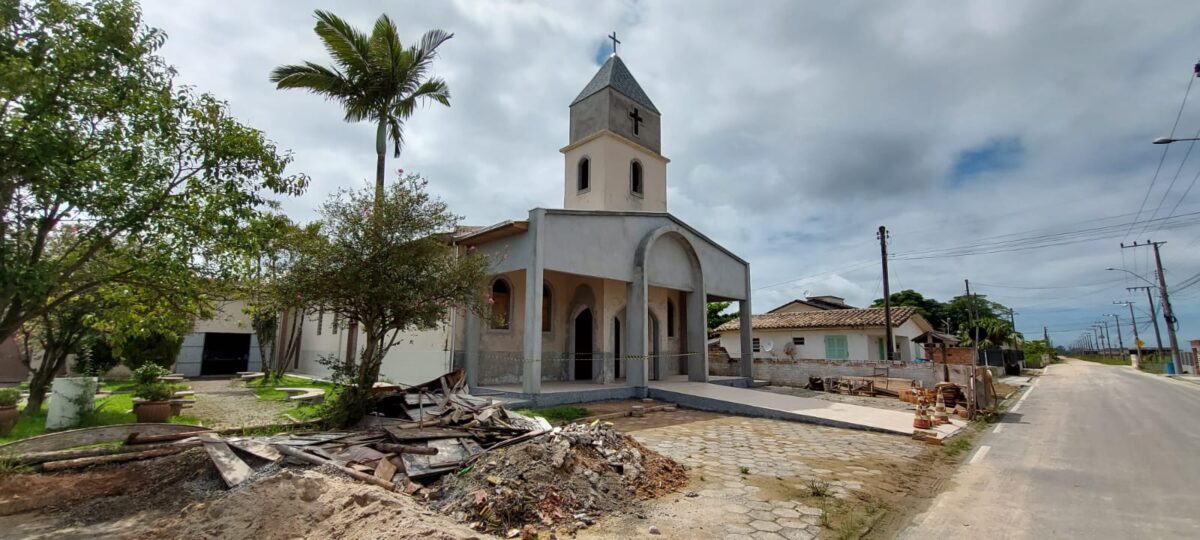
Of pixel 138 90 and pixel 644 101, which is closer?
pixel 138 90

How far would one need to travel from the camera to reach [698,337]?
18.3m

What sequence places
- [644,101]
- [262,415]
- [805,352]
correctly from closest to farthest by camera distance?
[262,415] < [644,101] < [805,352]

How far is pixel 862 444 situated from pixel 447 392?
7756 mm

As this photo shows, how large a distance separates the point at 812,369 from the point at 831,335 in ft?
29.6

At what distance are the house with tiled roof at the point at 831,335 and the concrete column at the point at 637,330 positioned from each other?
468 inches

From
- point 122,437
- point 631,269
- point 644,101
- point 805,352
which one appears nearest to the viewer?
point 122,437

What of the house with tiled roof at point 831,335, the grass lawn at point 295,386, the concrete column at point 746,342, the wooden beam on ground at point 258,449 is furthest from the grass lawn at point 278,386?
the house with tiled roof at point 831,335

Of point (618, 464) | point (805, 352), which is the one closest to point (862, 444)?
point (618, 464)

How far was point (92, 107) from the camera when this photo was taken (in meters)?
5.98

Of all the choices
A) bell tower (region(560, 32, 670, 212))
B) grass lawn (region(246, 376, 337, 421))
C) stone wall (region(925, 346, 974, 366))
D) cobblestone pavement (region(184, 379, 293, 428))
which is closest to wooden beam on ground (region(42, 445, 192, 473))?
cobblestone pavement (region(184, 379, 293, 428))

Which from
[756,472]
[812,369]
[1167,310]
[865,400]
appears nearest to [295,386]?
[756,472]

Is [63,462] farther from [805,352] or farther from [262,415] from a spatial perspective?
[805,352]

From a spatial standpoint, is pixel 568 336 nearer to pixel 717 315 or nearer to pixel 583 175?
pixel 583 175

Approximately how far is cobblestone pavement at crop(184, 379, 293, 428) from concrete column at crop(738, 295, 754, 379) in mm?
14907
